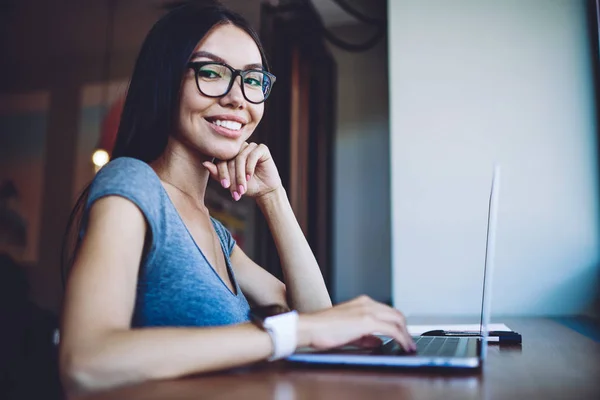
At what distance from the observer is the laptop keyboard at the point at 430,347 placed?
30.6 inches

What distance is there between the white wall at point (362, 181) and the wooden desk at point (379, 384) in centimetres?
322

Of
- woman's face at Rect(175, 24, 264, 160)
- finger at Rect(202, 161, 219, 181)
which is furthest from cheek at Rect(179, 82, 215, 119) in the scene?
finger at Rect(202, 161, 219, 181)

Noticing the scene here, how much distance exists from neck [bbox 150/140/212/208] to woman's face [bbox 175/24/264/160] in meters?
0.02

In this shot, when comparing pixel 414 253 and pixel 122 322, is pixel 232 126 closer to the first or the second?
pixel 122 322

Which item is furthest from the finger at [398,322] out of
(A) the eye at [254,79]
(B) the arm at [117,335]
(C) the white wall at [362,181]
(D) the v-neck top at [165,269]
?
(C) the white wall at [362,181]

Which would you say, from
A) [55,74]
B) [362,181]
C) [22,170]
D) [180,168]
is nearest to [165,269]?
[180,168]

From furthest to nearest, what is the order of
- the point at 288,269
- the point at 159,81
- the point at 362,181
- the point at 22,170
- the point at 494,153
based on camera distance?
the point at 362,181 < the point at 22,170 < the point at 494,153 < the point at 288,269 < the point at 159,81

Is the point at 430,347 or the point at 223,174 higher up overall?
the point at 223,174

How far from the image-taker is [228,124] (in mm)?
1159

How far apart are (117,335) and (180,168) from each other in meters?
0.55

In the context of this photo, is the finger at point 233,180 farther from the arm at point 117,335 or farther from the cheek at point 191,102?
the arm at point 117,335

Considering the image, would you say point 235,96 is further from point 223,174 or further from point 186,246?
point 186,246

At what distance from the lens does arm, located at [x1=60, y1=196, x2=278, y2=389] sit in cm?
65

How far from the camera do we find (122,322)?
0.71m
